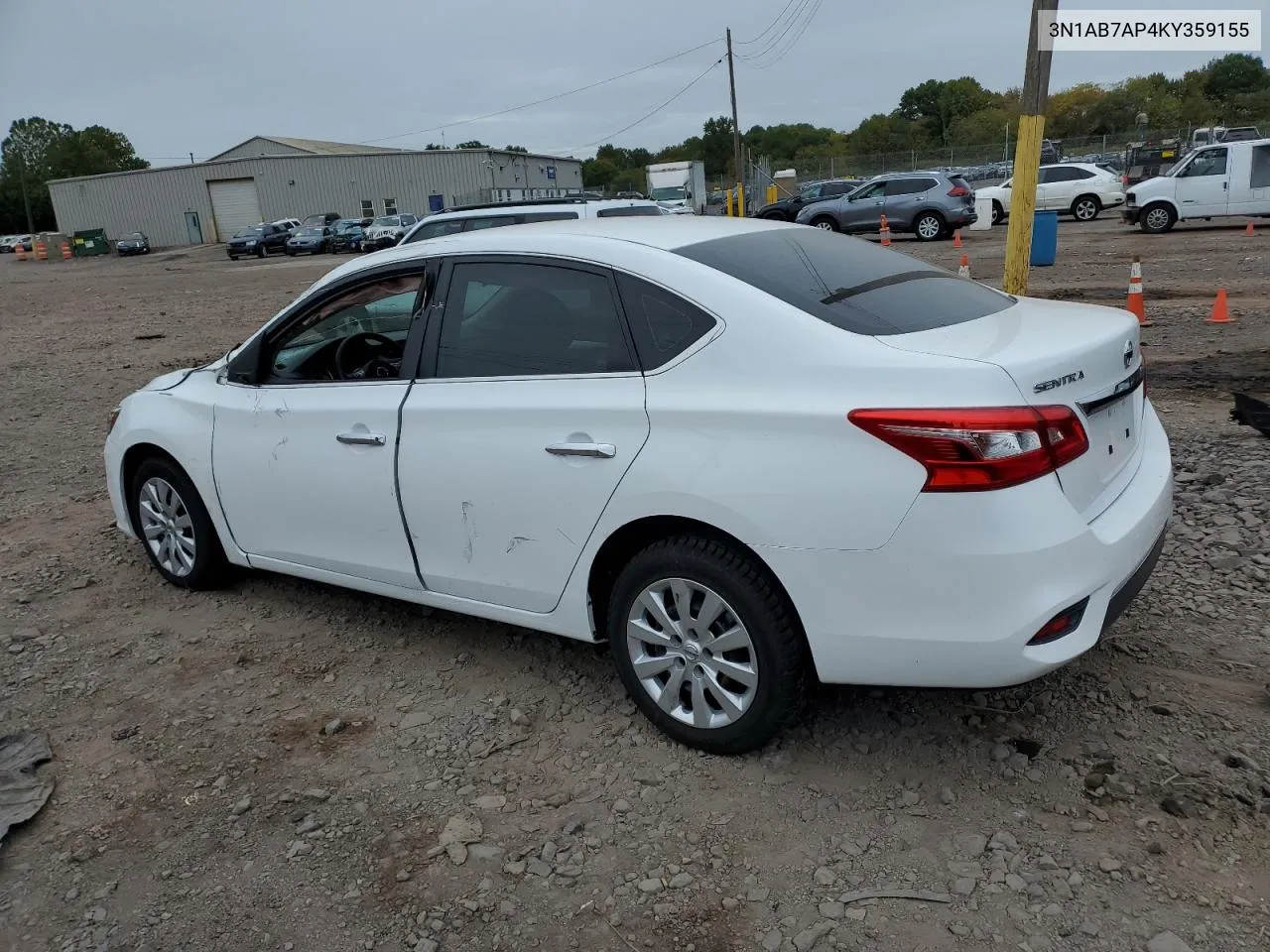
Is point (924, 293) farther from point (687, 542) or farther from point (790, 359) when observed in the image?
point (687, 542)

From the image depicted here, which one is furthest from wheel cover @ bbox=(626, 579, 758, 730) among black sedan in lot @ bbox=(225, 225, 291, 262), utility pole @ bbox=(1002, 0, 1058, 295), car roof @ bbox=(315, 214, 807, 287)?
black sedan in lot @ bbox=(225, 225, 291, 262)

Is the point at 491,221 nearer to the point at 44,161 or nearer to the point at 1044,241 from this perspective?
the point at 1044,241

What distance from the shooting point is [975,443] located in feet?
8.47

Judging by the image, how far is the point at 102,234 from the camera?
5603 centimetres

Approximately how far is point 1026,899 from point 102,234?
208 feet

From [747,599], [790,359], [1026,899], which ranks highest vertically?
[790,359]

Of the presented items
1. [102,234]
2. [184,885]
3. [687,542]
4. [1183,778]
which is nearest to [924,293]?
[687,542]

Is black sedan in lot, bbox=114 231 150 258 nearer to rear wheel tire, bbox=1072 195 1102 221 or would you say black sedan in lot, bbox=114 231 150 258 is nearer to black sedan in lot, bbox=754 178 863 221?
black sedan in lot, bbox=754 178 863 221

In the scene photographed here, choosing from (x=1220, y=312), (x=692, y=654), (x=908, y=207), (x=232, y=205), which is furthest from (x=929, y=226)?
(x=232, y=205)

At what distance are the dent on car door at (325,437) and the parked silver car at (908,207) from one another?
878 inches

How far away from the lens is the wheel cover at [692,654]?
304 cm

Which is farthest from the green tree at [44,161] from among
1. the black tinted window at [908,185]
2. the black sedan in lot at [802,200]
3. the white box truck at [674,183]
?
the black tinted window at [908,185]

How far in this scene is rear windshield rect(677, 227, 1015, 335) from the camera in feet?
10.1

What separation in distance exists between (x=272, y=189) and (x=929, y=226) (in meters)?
47.2
